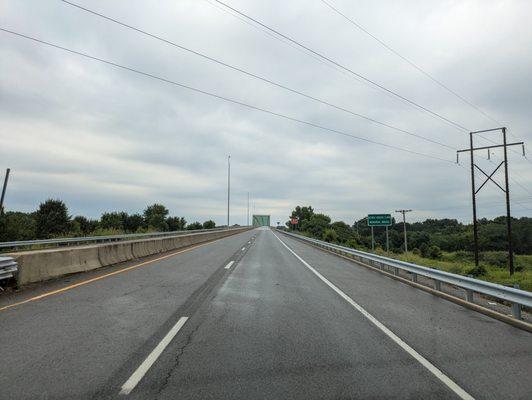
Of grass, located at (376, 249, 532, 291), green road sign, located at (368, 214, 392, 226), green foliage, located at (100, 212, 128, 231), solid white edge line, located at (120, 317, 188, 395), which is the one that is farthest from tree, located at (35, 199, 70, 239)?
solid white edge line, located at (120, 317, 188, 395)

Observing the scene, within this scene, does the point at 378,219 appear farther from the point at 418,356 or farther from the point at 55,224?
the point at 55,224

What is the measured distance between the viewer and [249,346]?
224 inches

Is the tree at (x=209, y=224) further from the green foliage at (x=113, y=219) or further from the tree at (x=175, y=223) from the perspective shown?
the green foliage at (x=113, y=219)

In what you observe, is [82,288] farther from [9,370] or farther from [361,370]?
[361,370]

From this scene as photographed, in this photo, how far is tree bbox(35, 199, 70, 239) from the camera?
231ft

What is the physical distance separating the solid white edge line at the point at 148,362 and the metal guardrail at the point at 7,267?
5.49 meters

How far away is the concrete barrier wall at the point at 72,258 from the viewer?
10.7 metres

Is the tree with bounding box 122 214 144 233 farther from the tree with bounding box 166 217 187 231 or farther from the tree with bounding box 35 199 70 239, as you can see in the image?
the tree with bounding box 35 199 70 239

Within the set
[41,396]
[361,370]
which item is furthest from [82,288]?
[361,370]

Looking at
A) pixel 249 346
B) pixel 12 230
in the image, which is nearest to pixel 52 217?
pixel 12 230

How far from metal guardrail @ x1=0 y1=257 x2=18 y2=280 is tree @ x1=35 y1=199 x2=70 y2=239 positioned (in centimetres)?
6707

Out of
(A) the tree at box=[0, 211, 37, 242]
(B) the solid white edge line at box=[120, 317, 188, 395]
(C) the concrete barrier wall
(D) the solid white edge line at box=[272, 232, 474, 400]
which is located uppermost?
(A) the tree at box=[0, 211, 37, 242]

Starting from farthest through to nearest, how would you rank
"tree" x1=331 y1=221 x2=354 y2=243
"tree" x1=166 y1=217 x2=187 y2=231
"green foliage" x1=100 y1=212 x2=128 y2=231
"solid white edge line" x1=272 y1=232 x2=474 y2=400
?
"tree" x1=166 y1=217 x2=187 y2=231, "green foliage" x1=100 y1=212 x2=128 y2=231, "tree" x1=331 y1=221 x2=354 y2=243, "solid white edge line" x1=272 y1=232 x2=474 y2=400

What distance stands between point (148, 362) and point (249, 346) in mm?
1454
